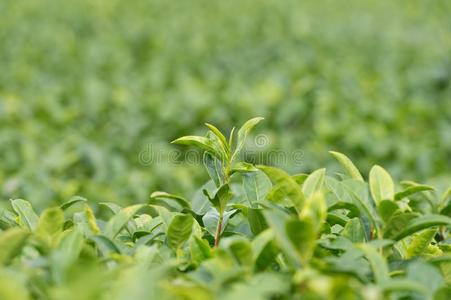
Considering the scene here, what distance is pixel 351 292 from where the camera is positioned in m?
1.29

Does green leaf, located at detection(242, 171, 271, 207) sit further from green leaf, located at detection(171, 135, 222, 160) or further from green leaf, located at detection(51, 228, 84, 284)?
green leaf, located at detection(51, 228, 84, 284)

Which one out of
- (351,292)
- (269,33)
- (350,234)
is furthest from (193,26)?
(351,292)

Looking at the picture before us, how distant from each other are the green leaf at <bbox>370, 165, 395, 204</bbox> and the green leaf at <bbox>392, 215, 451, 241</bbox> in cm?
10

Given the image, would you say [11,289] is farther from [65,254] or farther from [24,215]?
[24,215]

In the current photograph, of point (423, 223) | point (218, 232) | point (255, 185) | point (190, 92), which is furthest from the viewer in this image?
point (190, 92)

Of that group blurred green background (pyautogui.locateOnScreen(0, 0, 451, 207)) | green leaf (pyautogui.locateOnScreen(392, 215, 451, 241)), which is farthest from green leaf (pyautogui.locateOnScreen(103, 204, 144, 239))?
blurred green background (pyautogui.locateOnScreen(0, 0, 451, 207))

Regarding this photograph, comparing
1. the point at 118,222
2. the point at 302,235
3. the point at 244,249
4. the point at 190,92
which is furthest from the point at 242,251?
the point at 190,92

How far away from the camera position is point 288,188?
1.73 metres

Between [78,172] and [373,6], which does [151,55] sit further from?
[373,6]

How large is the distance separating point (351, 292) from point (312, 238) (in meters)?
0.17

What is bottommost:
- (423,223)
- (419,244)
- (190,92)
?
(190,92)

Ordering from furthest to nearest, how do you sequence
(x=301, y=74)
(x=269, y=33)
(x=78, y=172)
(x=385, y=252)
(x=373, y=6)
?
1. (x=373, y=6)
2. (x=269, y=33)
3. (x=301, y=74)
4. (x=78, y=172)
5. (x=385, y=252)

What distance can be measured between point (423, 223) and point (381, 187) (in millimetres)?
173

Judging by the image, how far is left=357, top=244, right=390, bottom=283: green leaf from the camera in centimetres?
143
